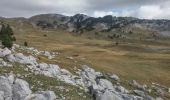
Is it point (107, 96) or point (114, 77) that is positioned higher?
point (114, 77)

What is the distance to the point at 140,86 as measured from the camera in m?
64.4

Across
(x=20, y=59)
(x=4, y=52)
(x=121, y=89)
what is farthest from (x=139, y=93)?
(x=4, y=52)

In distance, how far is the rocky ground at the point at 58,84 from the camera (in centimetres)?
4750

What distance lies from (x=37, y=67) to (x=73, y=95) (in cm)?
985

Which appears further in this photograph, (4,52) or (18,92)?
(4,52)

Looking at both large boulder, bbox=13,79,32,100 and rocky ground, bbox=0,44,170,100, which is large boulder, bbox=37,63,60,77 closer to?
rocky ground, bbox=0,44,170,100

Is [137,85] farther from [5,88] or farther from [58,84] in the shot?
[5,88]

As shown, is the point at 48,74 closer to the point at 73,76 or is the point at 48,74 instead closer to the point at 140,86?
the point at 73,76

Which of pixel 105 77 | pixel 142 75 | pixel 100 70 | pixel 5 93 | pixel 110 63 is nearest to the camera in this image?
pixel 5 93

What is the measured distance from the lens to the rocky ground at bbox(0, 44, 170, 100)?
4750 centimetres

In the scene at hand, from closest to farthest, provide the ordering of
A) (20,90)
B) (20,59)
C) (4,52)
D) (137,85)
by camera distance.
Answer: (20,90)
(20,59)
(4,52)
(137,85)

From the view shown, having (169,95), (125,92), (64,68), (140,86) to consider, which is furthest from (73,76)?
(169,95)

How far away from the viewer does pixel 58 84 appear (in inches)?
2050

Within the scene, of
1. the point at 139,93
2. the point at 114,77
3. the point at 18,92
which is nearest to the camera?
the point at 18,92
